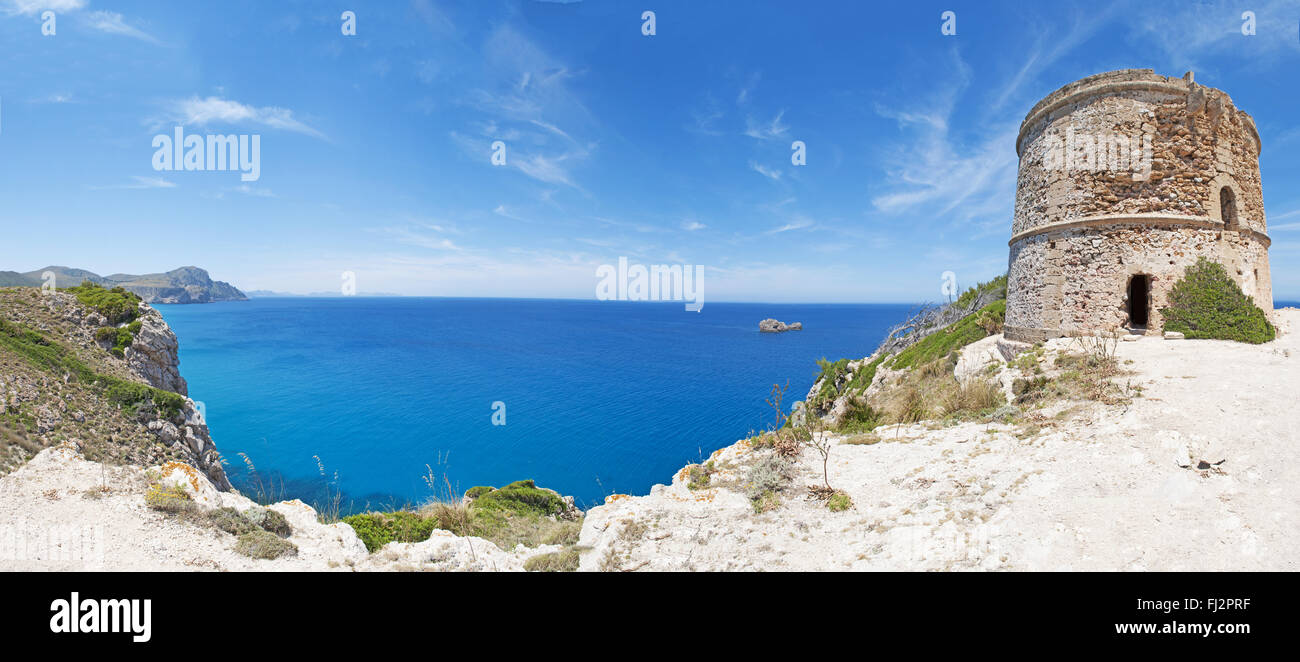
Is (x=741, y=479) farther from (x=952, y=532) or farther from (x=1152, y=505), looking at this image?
(x=1152, y=505)

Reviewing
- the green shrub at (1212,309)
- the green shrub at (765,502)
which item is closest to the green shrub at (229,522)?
the green shrub at (765,502)

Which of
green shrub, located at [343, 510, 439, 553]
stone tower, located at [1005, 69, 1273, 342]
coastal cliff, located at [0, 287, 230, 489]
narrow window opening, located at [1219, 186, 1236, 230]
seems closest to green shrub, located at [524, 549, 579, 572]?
green shrub, located at [343, 510, 439, 553]

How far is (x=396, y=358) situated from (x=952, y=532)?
236 ft

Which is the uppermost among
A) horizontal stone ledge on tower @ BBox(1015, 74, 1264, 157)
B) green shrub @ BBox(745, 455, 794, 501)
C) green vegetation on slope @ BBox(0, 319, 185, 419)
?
horizontal stone ledge on tower @ BBox(1015, 74, 1264, 157)

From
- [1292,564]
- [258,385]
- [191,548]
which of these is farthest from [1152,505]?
[258,385]

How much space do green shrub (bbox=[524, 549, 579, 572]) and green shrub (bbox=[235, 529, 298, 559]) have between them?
2891 millimetres

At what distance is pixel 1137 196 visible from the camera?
12180 mm

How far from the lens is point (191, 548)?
16.8 ft

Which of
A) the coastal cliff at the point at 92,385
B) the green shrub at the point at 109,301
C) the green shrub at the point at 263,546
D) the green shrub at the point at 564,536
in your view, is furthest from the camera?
the green shrub at the point at 109,301

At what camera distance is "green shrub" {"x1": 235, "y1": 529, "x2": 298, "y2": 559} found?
5.11 metres

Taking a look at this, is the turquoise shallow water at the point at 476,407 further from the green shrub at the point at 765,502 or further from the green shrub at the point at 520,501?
the green shrub at the point at 765,502

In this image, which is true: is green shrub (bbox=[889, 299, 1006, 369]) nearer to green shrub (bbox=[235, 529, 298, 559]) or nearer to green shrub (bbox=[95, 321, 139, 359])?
green shrub (bbox=[235, 529, 298, 559])

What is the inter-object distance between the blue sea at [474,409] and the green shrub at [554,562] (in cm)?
1443

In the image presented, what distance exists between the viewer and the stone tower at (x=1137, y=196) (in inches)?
475
